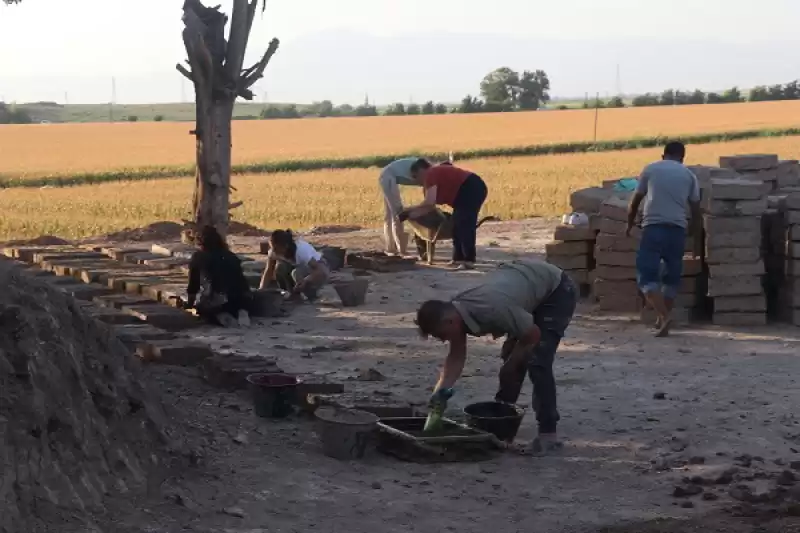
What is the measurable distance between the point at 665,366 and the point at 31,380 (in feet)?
18.4

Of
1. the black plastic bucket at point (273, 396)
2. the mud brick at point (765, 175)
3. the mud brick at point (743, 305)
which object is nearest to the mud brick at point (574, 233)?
the mud brick at point (743, 305)

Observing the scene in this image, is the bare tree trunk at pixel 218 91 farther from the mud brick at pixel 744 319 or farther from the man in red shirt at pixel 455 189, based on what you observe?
the mud brick at pixel 744 319

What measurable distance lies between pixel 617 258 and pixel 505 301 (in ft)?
19.3

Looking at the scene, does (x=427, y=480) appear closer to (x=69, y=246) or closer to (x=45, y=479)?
(x=45, y=479)

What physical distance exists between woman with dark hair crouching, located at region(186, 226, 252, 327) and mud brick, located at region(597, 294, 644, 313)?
12.1ft

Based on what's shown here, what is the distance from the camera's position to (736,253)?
38.9 ft

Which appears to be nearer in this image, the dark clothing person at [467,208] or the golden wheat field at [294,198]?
the dark clothing person at [467,208]

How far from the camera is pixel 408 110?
300ft

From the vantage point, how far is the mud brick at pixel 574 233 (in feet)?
43.2

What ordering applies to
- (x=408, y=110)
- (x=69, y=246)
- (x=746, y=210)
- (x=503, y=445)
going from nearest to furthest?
(x=503, y=445), (x=746, y=210), (x=69, y=246), (x=408, y=110)

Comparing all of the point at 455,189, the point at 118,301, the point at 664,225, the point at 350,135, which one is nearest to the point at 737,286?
the point at 664,225

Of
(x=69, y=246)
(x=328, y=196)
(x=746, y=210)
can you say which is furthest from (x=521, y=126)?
(x=746, y=210)

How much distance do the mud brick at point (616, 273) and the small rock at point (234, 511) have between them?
7.07 m

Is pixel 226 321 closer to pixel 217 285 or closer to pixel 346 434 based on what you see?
pixel 217 285
